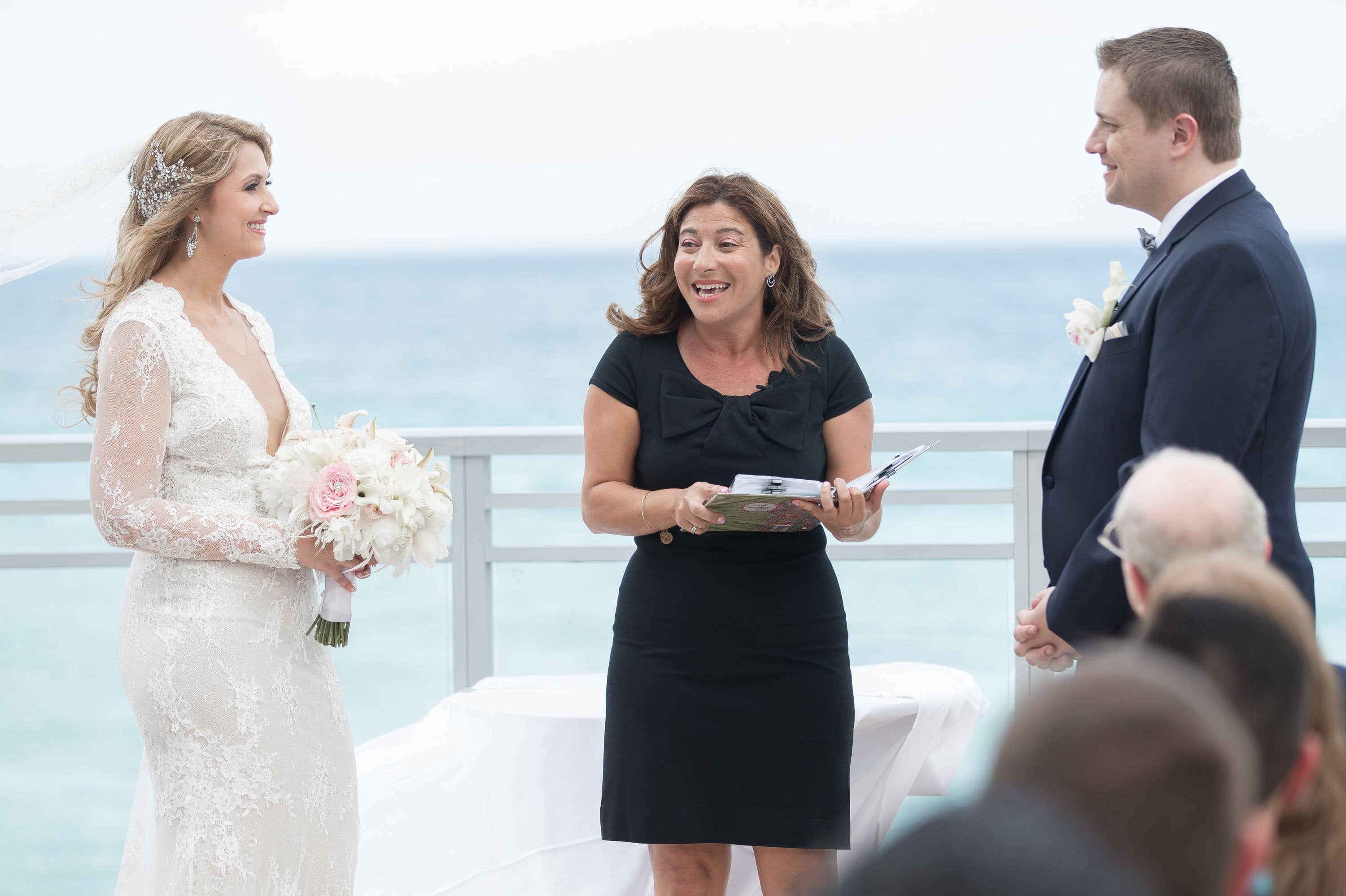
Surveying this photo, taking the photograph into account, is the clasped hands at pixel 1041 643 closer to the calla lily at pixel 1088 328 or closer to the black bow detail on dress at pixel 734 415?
the calla lily at pixel 1088 328

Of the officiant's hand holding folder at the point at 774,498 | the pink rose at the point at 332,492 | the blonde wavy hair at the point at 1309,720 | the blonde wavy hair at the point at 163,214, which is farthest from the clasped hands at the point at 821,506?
the blonde wavy hair at the point at 1309,720

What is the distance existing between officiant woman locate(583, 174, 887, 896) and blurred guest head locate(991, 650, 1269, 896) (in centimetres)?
183

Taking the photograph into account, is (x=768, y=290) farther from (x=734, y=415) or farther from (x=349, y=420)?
(x=349, y=420)

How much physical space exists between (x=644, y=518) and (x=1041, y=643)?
862 millimetres

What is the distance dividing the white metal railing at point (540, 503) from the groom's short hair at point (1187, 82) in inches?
66.1

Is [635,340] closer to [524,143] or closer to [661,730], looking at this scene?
[661,730]

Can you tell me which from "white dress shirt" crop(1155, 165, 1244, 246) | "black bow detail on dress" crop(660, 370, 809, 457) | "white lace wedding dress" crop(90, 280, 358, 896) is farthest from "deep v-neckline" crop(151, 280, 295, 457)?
"white dress shirt" crop(1155, 165, 1244, 246)

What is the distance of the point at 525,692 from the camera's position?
3463mm

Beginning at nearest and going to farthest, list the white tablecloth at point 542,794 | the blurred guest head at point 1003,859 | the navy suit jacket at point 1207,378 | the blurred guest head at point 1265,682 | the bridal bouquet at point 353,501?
the blurred guest head at point 1003,859
the blurred guest head at point 1265,682
the navy suit jacket at point 1207,378
the bridal bouquet at point 353,501
the white tablecloth at point 542,794

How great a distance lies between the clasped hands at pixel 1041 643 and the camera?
208cm

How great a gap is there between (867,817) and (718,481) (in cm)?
113

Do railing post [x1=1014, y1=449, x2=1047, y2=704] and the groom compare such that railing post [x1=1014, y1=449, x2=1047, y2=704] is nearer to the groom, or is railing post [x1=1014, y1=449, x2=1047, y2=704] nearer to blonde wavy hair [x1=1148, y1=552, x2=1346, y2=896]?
the groom

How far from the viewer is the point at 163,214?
2.20 metres

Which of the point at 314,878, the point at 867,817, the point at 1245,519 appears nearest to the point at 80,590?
the point at 314,878
